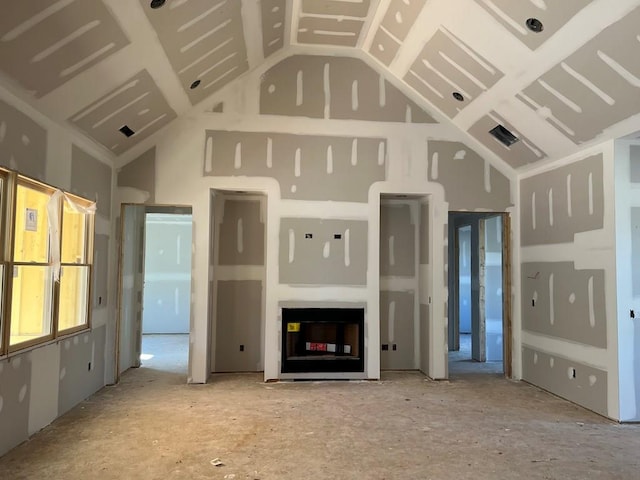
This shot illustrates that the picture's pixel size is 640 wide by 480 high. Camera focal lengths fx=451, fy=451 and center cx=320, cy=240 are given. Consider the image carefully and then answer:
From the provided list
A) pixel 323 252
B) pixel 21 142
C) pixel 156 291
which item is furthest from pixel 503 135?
pixel 156 291

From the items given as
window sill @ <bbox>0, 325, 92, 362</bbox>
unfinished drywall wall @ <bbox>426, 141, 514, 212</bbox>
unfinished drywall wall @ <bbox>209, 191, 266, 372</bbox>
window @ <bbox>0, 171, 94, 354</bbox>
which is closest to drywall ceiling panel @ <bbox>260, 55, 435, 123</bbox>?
unfinished drywall wall @ <bbox>426, 141, 514, 212</bbox>

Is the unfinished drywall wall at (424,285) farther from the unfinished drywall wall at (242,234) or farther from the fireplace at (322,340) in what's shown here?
the unfinished drywall wall at (242,234)

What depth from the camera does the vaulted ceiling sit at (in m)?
3.19

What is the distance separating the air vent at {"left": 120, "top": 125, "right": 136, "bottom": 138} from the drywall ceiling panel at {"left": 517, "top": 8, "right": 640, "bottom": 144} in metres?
4.12

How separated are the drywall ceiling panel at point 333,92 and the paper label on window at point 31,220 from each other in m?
2.91

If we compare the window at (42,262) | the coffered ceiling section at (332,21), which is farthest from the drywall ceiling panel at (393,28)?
the window at (42,262)

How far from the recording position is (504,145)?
5523 mm

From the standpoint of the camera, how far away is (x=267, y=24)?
15.9 ft

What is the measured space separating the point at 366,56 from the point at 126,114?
306cm

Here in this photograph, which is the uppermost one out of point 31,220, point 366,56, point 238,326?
point 366,56

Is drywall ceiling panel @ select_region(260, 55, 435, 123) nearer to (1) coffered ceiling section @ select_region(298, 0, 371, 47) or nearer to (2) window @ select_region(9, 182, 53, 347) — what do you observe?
(1) coffered ceiling section @ select_region(298, 0, 371, 47)

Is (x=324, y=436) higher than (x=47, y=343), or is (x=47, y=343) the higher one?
(x=47, y=343)

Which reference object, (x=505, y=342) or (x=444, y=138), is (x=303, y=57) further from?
(x=505, y=342)

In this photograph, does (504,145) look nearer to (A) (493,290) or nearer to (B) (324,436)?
(A) (493,290)
